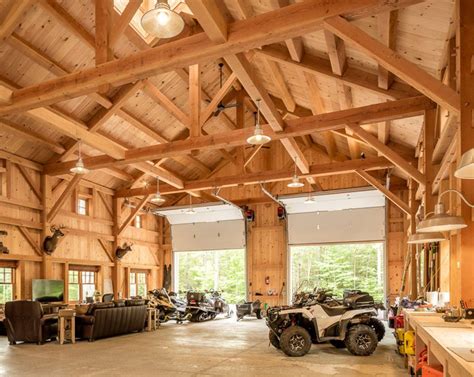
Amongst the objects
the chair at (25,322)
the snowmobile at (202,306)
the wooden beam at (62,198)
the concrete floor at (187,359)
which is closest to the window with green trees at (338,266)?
the snowmobile at (202,306)

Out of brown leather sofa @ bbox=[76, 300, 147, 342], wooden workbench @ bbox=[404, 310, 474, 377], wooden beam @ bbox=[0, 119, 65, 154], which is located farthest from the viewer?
wooden beam @ bbox=[0, 119, 65, 154]

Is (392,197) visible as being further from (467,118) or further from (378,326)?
(467,118)

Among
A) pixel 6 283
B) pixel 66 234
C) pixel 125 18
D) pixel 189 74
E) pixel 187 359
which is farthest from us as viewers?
pixel 66 234

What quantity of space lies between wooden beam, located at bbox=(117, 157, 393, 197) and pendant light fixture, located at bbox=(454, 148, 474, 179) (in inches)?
329

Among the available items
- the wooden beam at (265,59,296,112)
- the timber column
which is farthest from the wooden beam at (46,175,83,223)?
the timber column

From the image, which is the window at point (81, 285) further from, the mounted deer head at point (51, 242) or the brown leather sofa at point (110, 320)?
the brown leather sofa at point (110, 320)

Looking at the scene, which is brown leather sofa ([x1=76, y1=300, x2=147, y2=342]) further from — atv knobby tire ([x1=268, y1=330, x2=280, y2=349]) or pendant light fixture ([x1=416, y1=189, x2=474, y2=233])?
pendant light fixture ([x1=416, y1=189, x2=474, y2=233])

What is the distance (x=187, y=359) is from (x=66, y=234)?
7076 millimetres

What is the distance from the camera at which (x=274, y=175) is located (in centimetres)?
1228

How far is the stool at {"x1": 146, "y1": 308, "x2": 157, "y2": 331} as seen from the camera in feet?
35.3

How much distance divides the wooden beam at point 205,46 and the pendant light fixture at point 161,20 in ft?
3.30

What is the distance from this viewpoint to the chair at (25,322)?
8500mm

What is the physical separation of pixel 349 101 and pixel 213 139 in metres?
2.87

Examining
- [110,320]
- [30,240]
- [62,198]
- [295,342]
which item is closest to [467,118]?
[295,342]
